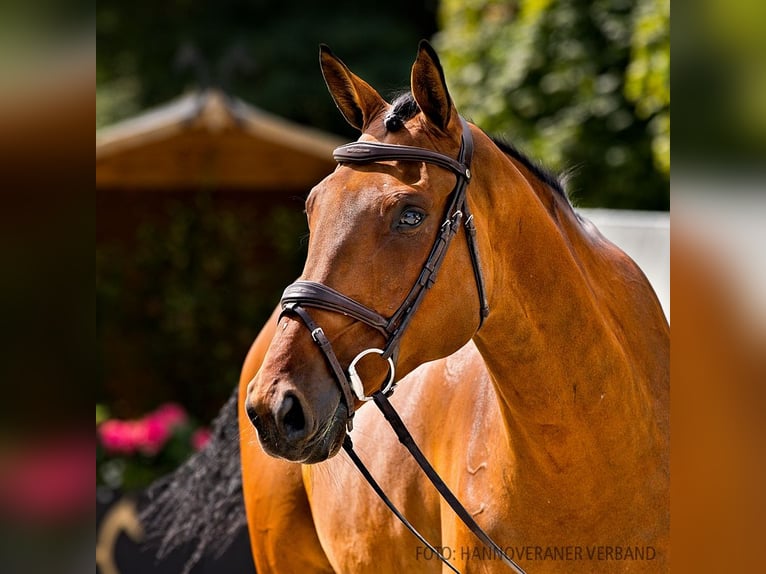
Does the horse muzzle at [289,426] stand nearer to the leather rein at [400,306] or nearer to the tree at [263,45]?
the leather rein at [400,306]

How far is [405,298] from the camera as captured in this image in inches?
76.6

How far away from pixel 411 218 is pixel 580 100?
257 inches

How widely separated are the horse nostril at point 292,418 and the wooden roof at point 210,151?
623 centimetres

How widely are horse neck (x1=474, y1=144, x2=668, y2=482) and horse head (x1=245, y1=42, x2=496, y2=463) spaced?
0.39 ft

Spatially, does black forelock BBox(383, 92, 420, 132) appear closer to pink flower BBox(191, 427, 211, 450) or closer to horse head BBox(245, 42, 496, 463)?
horse head BBox(245, 42, 496, 463)

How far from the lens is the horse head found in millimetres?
1832

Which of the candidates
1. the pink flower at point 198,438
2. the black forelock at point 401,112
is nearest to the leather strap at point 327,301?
the black forelock at point 401,112

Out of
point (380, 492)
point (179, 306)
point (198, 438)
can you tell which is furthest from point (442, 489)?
point (179, 306)

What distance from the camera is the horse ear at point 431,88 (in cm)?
195

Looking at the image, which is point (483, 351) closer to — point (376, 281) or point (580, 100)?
point (376, 281)
